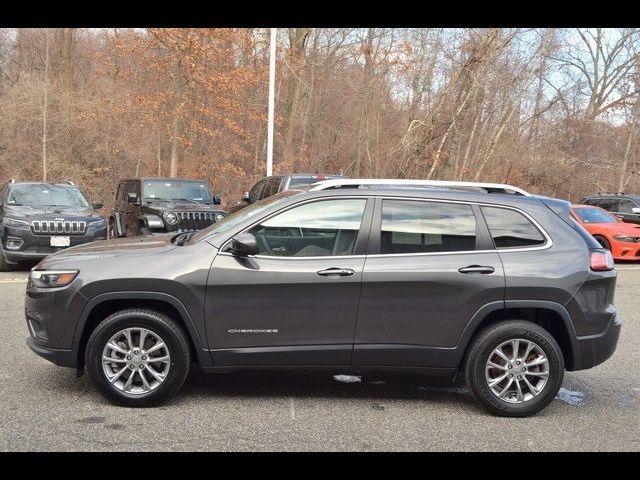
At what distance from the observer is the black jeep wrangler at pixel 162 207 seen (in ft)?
36.7

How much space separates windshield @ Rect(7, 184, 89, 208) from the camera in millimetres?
11281

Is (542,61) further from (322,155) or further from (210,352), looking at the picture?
(210,352)

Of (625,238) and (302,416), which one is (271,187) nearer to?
(625,238)

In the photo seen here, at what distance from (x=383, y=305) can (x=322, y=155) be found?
23.9 meters

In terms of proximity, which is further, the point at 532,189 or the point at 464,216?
the point at 532,189

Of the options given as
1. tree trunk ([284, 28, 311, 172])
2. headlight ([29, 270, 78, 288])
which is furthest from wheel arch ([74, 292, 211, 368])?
tree trunk ([284, 28, 311, 172])

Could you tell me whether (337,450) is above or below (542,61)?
below

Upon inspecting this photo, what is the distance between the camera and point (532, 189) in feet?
95.5

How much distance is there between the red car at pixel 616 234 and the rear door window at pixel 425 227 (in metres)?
11.4

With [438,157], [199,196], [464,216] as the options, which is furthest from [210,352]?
[438,157]

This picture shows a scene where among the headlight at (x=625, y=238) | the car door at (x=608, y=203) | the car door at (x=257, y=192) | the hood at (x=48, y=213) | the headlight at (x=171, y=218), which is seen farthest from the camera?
the car door at (x=608, y=203)

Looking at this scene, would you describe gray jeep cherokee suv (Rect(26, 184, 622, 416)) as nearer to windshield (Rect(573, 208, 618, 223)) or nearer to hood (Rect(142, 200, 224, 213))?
hood (Rect(142, 200, 224, 213))

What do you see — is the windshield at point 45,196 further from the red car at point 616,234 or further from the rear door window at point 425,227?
the red car at point 616,234

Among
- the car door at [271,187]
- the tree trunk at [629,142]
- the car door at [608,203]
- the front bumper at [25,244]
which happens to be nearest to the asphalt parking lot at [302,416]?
the front bumper at [25,244]
